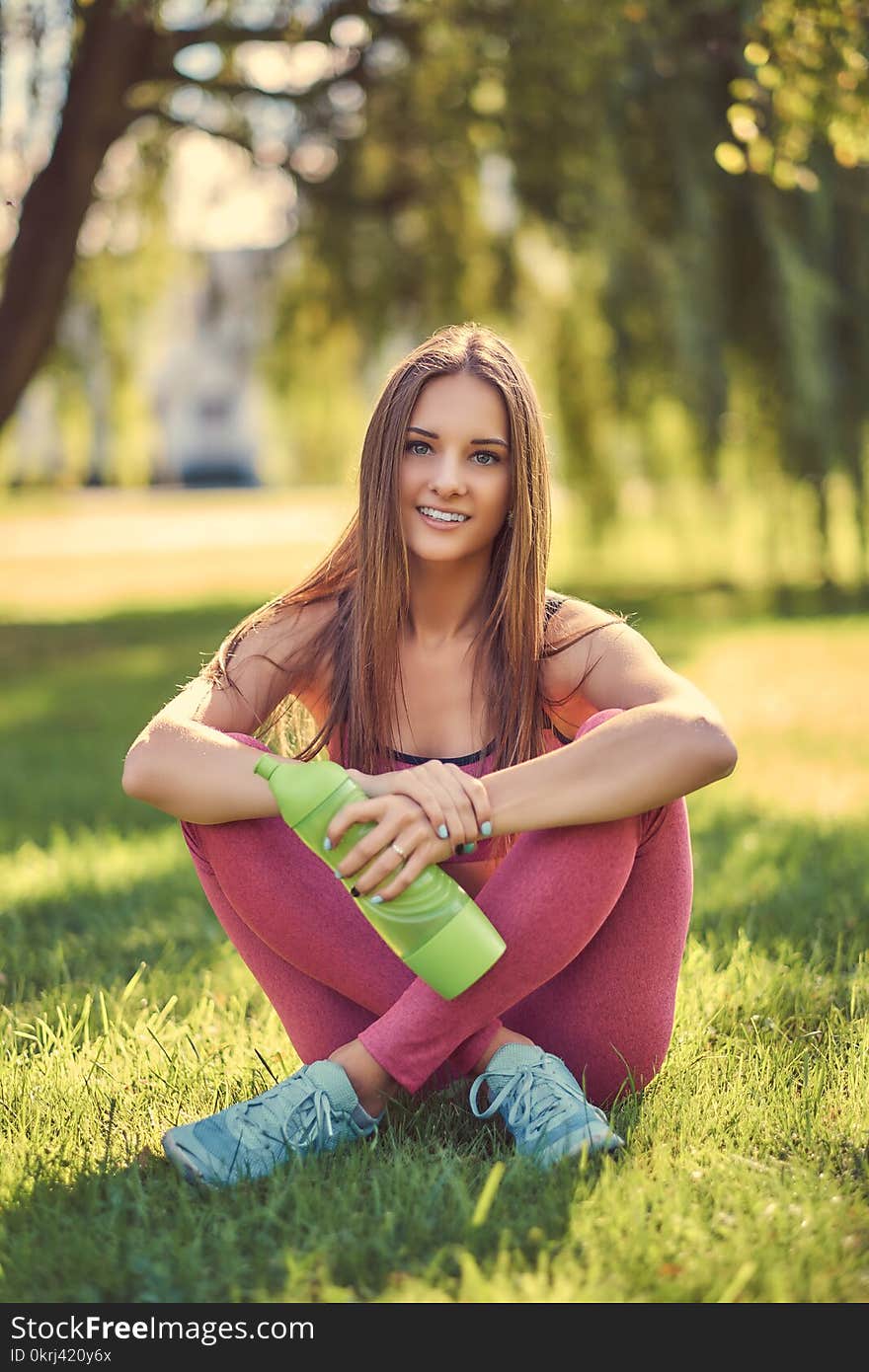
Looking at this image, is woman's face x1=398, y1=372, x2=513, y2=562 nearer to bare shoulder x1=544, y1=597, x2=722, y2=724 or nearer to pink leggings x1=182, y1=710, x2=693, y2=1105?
bare shoulder x1=544, y1=597, x2=722, y2=724

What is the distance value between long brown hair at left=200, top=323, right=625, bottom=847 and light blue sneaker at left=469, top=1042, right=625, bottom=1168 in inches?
19.2

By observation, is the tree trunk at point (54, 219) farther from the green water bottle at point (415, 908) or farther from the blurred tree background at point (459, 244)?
the green water bottle at point (415, 908)

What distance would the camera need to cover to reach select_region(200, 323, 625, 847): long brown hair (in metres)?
2.34

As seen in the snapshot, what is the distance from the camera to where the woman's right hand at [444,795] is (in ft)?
6.53

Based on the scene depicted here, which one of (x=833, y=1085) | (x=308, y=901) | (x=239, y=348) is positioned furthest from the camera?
(x=239, y=348)

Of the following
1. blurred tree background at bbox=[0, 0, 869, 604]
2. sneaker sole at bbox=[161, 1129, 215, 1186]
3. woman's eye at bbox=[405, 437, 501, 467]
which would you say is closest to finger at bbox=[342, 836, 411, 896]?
sneaker sole at bbox=[161, 1129, 215, 1186]

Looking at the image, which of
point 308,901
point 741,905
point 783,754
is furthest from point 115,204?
point 308,901

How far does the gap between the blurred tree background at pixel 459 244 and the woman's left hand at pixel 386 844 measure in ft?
15.2

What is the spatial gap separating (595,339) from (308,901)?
26.2ft

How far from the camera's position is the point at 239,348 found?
10.8m

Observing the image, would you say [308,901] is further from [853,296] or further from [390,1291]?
[853,296]
